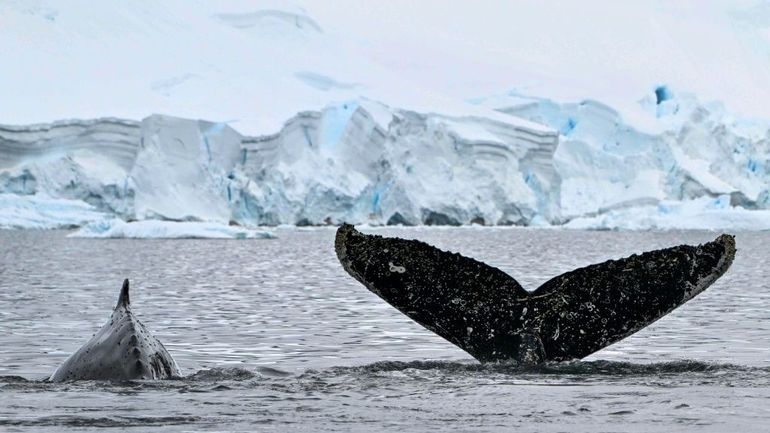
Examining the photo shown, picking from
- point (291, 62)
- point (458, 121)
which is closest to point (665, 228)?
point (458, 121)

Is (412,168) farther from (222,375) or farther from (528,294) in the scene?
(528,294)

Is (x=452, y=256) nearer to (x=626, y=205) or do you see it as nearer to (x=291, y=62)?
(x=626, y=205)

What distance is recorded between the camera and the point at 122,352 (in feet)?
22.3

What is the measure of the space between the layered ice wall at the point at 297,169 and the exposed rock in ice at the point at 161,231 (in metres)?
4.63

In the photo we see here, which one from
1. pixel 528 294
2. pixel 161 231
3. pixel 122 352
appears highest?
pixel 161 231

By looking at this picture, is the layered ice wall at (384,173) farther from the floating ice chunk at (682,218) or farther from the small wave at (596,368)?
the small wave at (596,368)

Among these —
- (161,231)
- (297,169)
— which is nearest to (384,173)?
(297,169)

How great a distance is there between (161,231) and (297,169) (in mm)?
11833

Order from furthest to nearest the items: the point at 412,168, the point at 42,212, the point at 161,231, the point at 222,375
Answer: the point at 412,168, the point at 42,212, the point at 161,231, the point at 222,375

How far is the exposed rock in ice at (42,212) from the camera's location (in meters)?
57.6

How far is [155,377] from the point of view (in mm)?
7078

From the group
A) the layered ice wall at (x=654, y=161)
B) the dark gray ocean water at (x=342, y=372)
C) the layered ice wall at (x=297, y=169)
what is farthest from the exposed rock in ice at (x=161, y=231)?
the dark gray ocean water at (x=342, y=372)

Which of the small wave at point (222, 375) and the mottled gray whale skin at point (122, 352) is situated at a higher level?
the mottled gray whale skin at point (122, 352)

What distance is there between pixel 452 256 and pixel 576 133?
69902mm
